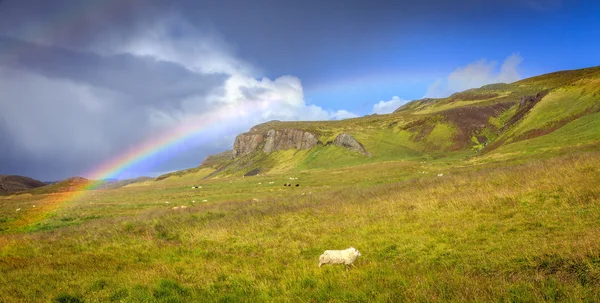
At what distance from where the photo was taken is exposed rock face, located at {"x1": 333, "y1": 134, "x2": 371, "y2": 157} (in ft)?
308

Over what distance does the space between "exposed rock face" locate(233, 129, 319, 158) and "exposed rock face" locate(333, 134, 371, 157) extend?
42.2 feet

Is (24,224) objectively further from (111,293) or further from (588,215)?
(588,215)

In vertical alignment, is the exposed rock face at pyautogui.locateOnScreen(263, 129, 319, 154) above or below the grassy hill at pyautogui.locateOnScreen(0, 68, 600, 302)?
above

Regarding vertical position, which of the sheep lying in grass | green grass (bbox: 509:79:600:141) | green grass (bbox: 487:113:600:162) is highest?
green grass (bbox: 509:79:600:141)

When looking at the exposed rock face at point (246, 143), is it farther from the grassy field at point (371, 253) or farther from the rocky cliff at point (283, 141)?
the grassy field at point (371, 253)

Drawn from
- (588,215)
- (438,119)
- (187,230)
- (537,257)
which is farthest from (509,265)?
(438,119)

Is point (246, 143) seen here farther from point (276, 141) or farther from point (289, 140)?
point (289, 140)

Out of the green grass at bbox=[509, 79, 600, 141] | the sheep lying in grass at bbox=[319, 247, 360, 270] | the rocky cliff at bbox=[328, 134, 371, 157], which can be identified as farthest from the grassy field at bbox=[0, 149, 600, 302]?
the rocky cliff at bbox=[328, 134, 371, 157]

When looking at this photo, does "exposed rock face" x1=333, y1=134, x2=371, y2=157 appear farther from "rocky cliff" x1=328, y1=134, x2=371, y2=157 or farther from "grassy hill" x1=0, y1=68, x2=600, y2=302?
"grassy hill" x1=0, y1=68, x2=600, y2=302

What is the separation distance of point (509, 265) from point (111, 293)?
1170 cm

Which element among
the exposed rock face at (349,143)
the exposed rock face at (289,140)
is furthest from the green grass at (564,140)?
the exposed rock face at (289,140)

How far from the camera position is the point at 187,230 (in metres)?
18.6

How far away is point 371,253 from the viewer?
11266 millimetres

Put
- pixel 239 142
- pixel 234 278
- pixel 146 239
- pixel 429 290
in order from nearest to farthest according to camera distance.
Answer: pixel 429 290
pixel 234 278
pixel 146 239
pixel 239 142
